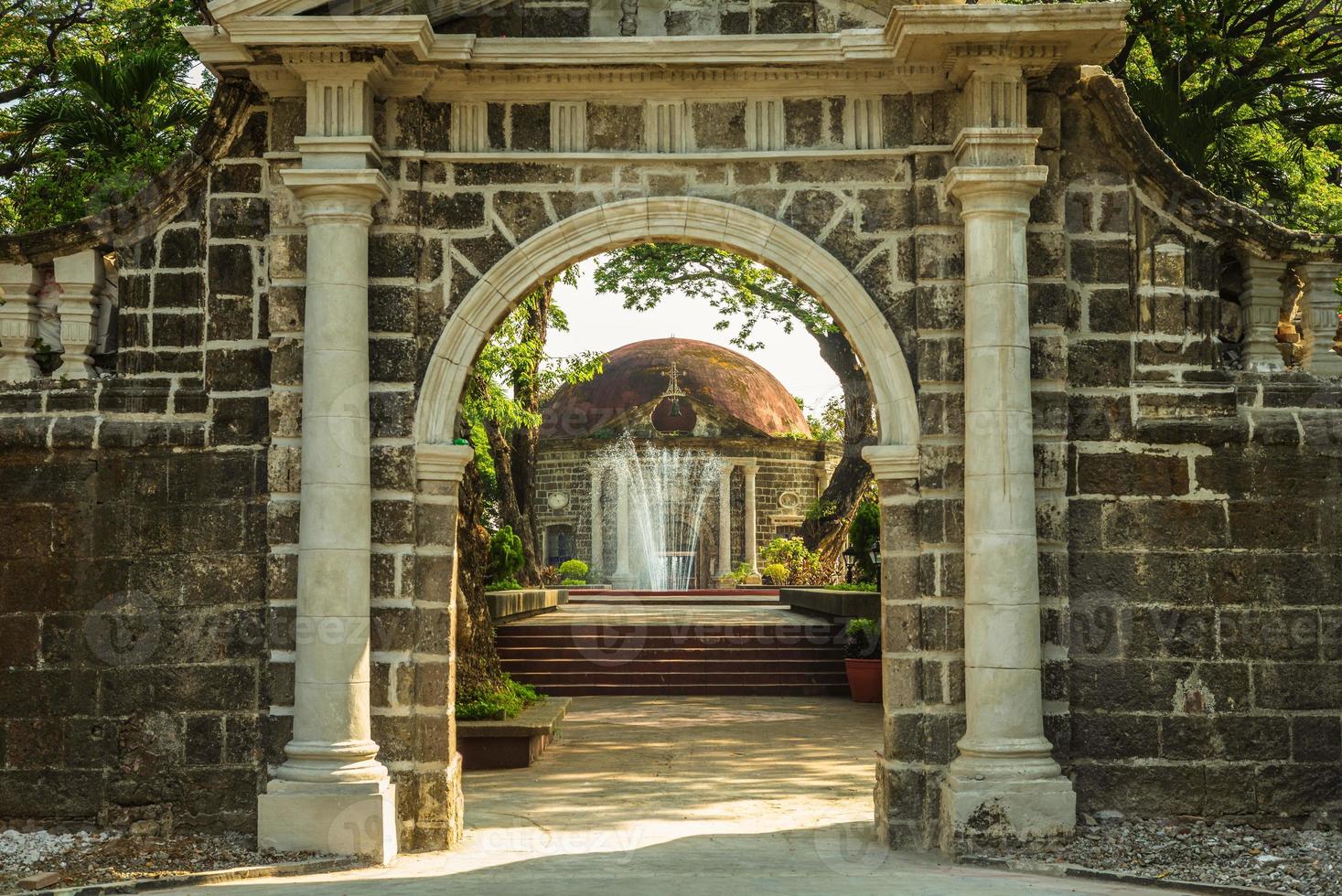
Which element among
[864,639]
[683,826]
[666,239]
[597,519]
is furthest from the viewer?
[597,519]

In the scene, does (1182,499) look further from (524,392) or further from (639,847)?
(524,392)

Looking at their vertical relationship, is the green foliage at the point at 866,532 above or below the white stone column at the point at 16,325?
below

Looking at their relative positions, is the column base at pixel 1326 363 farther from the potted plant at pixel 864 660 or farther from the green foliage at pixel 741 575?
the green foliage at pixel 741 575

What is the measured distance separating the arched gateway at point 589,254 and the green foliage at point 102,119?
6.93 ft

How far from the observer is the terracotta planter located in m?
14.0

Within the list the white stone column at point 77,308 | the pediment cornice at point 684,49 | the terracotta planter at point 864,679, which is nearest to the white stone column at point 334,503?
the pediment cornice at point 684,49

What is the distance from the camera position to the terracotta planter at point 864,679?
1398 centimetres

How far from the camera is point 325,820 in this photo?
6.85m

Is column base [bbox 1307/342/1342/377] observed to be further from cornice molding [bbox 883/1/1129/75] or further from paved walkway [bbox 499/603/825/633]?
paved walkway [bbox 499/603/825/633]

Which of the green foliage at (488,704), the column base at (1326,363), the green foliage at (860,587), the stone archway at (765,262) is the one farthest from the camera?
the green foliage at (860,587)

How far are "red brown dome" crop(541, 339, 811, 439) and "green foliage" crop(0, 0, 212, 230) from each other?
18.3 m

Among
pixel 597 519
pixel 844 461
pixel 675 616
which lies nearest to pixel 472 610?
pixel 675 616

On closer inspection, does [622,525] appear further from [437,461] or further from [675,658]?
[437,461]

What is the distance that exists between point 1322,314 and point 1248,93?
15.5ft
